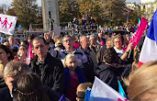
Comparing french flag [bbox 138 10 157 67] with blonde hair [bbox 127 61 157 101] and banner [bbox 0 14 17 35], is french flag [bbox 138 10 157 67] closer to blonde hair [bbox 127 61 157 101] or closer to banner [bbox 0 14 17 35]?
blonde hair [bbox 127 61 157 101]

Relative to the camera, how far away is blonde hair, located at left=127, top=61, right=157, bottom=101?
1.15 meters

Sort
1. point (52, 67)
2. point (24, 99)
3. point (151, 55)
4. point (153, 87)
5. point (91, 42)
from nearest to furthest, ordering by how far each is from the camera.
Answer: point (153, 87) < point (24, 99) < point (151, 55) < point (52, 67) < point (91, 42)

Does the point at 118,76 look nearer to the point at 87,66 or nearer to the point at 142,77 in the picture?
the point at 87,66

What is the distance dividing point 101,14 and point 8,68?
5845cm

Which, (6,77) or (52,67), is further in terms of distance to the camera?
(52,67)

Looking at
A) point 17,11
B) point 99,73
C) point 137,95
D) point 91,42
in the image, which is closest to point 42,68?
point 99,73

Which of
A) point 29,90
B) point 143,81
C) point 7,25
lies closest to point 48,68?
point 29,90

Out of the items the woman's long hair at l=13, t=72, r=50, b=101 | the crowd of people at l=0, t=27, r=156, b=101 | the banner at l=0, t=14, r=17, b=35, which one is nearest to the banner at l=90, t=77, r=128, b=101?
the crowd of people at l=0, t=27, r=156, b=101

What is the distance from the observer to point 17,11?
58.2 meters

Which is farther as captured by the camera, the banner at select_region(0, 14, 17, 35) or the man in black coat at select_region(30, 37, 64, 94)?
the banner at select_region(0, 14, 17, 35)

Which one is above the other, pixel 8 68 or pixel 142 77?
pixel 142 77

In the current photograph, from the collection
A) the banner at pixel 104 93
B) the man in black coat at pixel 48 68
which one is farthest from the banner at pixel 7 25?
the banner at pixel 104 93

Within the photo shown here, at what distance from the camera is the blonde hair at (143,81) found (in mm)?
1148

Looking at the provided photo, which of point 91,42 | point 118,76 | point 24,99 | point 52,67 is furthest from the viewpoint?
point 91,42
